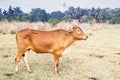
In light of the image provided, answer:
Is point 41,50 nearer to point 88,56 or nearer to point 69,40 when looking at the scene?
point 69,40

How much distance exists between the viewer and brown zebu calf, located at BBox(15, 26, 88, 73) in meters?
8.94

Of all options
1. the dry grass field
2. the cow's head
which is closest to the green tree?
the dry grass field

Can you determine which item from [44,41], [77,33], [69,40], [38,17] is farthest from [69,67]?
[38,17]

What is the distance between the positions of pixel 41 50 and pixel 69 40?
2.88 feet

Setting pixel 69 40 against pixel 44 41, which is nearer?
pixel 44 41

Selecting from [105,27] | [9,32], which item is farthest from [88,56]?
[105,27]

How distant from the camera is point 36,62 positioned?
10727 millimetres

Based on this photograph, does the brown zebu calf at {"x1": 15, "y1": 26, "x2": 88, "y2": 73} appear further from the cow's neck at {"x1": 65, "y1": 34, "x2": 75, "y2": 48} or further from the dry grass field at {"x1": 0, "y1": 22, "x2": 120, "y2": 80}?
the dry grass field at {"x1": 0, "y1": 22, "x2": 120, "y2": 80}

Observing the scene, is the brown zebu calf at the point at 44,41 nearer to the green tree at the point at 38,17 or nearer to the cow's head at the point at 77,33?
the cow's head at the point at 77,33

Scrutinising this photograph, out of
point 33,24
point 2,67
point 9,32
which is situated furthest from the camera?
point 33,24

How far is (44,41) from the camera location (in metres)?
9.01

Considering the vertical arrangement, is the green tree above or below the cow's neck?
below

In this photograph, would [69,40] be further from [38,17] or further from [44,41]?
[38,17]

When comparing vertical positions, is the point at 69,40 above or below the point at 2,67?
above
